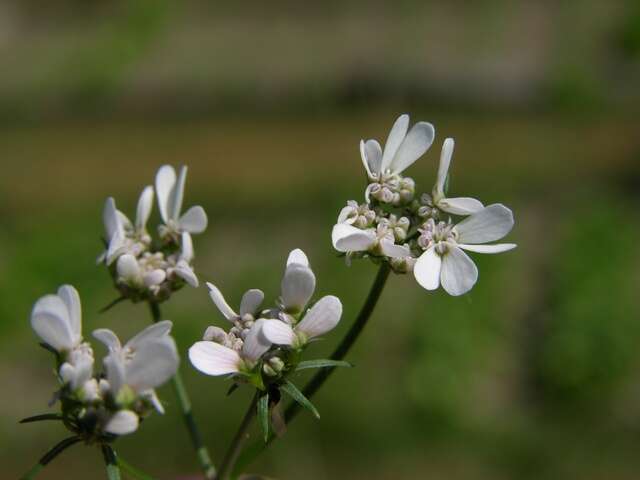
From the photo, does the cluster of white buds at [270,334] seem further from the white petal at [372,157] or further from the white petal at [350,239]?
the white petal at [372,157]

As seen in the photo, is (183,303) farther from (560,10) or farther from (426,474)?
(560,10)

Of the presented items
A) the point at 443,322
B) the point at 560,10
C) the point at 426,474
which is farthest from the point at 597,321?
the point at 560,10

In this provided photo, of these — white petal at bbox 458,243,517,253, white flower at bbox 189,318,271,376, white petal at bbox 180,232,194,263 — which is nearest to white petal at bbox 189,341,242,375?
white flower at bbox 189,318,271,376

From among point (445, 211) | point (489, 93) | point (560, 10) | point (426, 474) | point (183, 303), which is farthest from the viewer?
point (560, 10)

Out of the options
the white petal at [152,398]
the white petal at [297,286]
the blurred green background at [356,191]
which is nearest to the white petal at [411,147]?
the white petal at [297,286]

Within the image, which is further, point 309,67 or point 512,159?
point 309,67

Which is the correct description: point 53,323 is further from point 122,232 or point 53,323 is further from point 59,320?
point 122,232

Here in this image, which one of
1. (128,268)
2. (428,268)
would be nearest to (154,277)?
(128,268)
